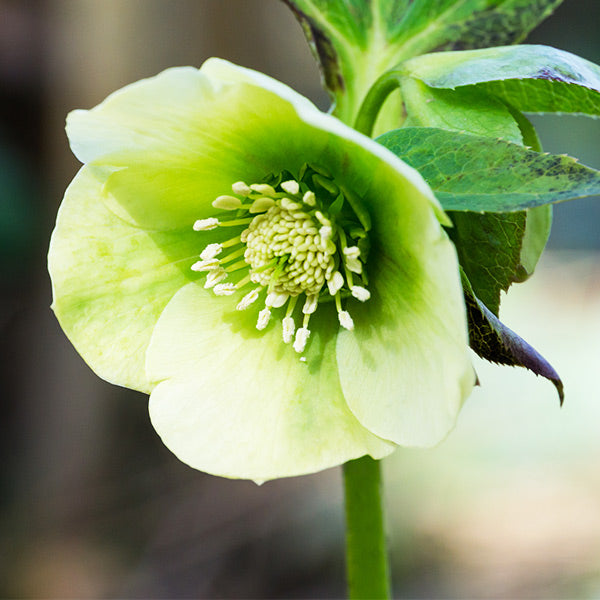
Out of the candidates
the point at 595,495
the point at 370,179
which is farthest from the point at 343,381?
the point at 595,495

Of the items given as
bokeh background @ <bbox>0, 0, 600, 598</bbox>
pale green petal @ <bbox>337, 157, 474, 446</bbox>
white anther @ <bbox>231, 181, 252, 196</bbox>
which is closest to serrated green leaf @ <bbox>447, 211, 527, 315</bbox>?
pale green petal @ <bbox>337, 157, 474, 446</bbox>

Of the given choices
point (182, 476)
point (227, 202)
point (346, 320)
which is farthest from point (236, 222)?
point (182, 476)

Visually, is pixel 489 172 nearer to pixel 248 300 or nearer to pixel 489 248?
pixel 489 248

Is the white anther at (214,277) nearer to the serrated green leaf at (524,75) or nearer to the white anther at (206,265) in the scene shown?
the white anther at (206,265)

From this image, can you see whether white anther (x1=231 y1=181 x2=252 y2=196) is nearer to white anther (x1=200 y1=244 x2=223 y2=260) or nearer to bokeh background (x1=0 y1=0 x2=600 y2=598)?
white anther (x1=200 y1=244 x2=223 y2=260)

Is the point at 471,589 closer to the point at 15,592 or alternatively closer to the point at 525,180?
the point at 15,592

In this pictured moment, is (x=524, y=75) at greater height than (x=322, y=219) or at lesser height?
greater

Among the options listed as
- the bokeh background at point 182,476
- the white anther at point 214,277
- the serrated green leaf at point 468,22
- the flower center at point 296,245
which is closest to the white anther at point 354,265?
the flower center at point 296,245
